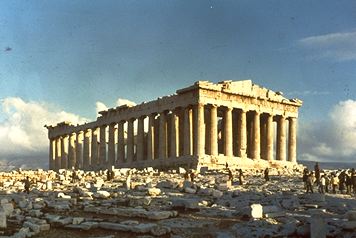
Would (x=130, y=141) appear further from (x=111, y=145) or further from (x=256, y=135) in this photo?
(x=256, y=135)

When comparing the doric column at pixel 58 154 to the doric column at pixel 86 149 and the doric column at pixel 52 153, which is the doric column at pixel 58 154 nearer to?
the doric column at pixel 52 153

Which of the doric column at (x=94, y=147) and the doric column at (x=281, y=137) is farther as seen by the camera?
the doric column at (x=94, y=147)

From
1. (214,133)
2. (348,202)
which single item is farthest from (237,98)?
(348,202)

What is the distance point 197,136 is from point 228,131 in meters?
3.35

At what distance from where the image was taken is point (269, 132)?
1943 inches

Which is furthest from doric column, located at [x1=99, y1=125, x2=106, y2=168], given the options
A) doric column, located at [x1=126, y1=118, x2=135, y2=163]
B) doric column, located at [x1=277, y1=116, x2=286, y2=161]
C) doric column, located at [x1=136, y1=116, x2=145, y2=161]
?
doric column, located at [x1=277, y1=116, x2=286, y2=161]

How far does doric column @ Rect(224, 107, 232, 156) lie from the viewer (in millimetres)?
44578

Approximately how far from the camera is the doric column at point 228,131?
44578mm

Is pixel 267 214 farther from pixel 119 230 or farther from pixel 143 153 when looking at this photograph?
pixel 143 153

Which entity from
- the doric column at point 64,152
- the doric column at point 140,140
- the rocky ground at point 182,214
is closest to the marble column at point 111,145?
the doric column at point 140,140

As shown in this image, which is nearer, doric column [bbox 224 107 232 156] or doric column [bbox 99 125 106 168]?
doric column [bbox 224 107 232 156]

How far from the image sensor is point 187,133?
1742 inches

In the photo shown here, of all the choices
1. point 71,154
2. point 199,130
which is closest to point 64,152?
point 71,154

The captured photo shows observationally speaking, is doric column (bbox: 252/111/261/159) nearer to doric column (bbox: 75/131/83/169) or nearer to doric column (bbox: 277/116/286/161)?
doric column (bbox: 277/116/286/161)
